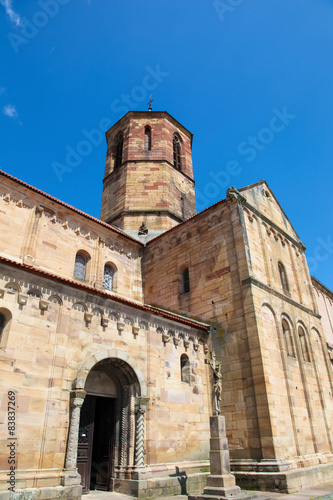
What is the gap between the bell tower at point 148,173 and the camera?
21.1m

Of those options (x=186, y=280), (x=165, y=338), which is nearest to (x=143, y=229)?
(x=186, y=280)

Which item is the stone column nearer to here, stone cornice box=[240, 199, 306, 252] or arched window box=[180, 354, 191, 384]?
arched window box=[180, 354, 191, 384]

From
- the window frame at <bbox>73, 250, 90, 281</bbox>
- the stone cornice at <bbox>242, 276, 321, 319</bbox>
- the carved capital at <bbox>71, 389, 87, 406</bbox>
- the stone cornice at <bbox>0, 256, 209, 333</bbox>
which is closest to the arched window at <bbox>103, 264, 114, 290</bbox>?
the window frame at <bbox>73, 250, 90, 281</bbox>

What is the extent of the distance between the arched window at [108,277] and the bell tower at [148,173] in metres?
4.12

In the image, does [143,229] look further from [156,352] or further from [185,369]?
[156,352]

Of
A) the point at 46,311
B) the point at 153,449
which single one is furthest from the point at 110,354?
the point at 153,449

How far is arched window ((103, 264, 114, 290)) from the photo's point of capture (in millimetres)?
15970

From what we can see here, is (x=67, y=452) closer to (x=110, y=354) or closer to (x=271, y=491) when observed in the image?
(x=110, y=354)

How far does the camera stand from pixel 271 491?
32.1 ft

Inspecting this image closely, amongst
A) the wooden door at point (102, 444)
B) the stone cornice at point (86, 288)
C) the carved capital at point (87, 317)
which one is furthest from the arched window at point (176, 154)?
the wooden door at point (102, 444)

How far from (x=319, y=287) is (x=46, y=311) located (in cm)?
1936

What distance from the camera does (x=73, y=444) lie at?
27.2 feet

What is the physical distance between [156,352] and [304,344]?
6993mm

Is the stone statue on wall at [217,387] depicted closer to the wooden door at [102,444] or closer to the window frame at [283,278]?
the wooden door at [102,444]
